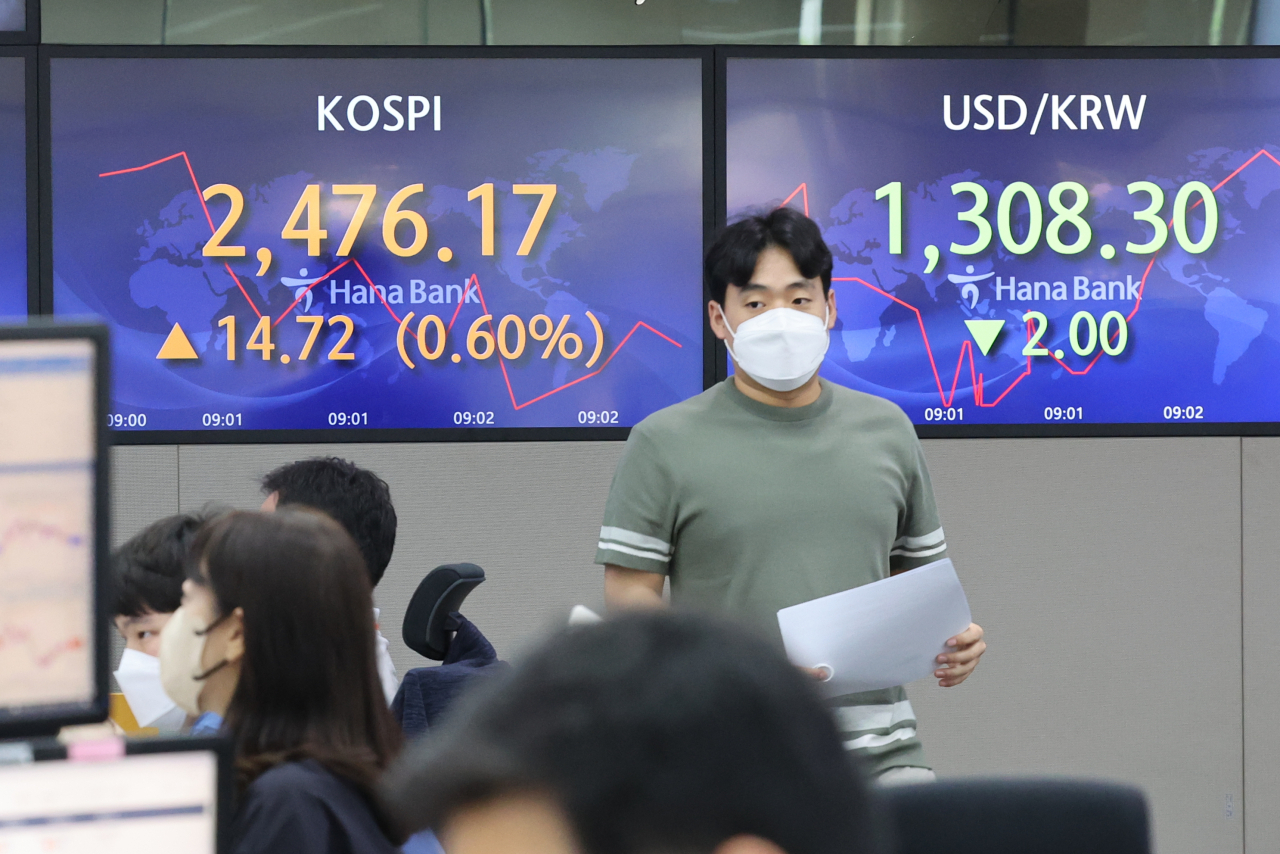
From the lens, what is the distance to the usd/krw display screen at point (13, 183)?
3.07m

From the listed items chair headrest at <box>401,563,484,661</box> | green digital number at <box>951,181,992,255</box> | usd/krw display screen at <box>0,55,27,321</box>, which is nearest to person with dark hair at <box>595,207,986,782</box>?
chair headrest at <box>401,563,484,661</box>

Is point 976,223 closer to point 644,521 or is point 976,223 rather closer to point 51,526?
point 644,521

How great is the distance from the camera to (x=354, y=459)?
3.11 meters

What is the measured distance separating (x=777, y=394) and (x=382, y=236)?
1.47 metres

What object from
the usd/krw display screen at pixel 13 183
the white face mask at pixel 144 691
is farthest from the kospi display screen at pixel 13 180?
the white face mask at pixel 144 691

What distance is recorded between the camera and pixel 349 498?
7.57 feet

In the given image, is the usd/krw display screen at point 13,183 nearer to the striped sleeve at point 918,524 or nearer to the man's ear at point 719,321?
the man's ear at point 719,321

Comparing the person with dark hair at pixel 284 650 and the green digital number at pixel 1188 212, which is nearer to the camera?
the person with dark hair at pixel 284 650

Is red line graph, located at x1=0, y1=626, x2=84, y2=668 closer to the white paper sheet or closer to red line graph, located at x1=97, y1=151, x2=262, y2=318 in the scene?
the white paper sheet

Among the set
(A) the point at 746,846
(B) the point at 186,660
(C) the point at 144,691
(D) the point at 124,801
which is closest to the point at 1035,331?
(C) the point at 144,691

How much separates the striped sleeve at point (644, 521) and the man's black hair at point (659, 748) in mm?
1399

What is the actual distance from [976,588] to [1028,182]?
999mm

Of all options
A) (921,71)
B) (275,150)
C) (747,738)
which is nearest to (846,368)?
(921,71)

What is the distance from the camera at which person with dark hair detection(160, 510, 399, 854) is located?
1.37m
